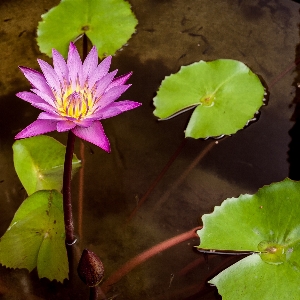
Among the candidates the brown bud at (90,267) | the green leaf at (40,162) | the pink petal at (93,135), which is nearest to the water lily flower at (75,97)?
the pink petal at (93,135)

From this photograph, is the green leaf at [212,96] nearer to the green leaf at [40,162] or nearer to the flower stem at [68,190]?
the green leaf at [40,162]

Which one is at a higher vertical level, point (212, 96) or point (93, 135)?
point (93, 135)

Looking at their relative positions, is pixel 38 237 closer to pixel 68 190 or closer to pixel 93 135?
pixel 68 190

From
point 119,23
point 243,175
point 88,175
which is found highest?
point 119,23

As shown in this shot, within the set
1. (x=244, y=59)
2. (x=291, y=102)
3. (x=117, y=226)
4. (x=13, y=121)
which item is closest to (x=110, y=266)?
(x=117, y=226)

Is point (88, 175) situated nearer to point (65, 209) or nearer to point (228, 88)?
point (65, 209)

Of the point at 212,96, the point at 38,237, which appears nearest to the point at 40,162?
the point at 38,237
